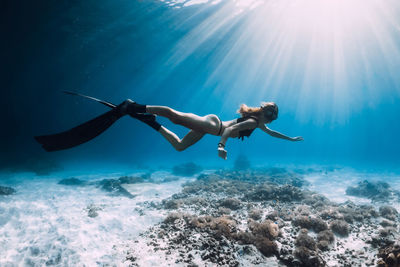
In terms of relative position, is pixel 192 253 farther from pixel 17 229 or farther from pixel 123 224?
pixel 17 229

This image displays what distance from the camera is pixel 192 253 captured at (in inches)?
198

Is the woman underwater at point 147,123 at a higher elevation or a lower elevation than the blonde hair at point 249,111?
lower

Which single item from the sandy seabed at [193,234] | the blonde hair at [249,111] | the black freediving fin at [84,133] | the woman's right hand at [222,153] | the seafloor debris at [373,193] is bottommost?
the sandy seabed at [193,234]

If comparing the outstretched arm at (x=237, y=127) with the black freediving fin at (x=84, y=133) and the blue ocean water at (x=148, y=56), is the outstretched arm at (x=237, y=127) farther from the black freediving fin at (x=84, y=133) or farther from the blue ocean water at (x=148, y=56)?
the blue ocean water at (x=148, y=56)

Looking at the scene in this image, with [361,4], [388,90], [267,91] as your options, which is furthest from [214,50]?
[388,90]

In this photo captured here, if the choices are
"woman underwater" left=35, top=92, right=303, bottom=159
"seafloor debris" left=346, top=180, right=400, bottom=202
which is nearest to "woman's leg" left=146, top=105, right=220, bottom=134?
"woman underwater" left=35, top=92, right=303, bottom=159

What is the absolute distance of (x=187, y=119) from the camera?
4738 mm

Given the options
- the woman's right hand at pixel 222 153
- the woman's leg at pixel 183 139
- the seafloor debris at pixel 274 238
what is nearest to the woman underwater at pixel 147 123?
the woman's leg at pixel 183 139

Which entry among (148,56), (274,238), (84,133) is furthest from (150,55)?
(274,238)

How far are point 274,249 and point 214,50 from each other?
32.8 meters

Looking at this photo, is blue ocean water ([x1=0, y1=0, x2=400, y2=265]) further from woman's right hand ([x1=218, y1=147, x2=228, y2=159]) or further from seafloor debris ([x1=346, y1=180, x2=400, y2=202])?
woman's right hand ([x1=218, y1=147, x2=228, y2=159])

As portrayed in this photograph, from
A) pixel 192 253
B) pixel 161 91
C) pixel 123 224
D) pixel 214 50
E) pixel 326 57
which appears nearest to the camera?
pixel 192 253

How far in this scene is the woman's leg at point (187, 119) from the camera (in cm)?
471

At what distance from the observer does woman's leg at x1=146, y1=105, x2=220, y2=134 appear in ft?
15.5
